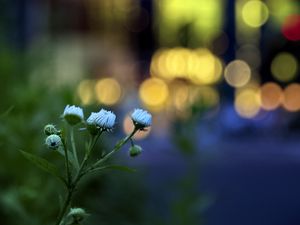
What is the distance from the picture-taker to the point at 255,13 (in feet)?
28.5

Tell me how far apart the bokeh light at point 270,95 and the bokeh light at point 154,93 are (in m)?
1.09

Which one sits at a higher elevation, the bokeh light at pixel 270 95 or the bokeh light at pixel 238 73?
the bokeh light at pixel 238 73

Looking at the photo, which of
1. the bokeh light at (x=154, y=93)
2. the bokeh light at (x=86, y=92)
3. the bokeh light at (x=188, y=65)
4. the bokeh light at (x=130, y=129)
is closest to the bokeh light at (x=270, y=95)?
the bokeh light at (x=188, y=65)

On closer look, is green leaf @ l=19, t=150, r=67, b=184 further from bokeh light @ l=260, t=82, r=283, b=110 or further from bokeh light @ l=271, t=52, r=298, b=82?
bokeh light @ l=271, t=52, r=298, b=82

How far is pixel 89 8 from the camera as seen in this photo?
27.8 ft

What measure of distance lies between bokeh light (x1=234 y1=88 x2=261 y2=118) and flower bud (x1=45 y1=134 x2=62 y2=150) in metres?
7.43

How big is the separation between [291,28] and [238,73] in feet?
2.27

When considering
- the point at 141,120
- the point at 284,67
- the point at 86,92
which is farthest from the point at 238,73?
the point at 141,120

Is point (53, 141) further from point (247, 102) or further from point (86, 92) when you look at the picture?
point (247, 102)

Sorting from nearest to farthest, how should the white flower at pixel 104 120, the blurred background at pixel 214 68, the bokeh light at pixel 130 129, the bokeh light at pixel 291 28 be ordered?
the white flower at pixel 104 120 < the bokeh light at pixel 130 129 < the blurred background at pixel 214 68 < the bokeh light at pixel 291 28

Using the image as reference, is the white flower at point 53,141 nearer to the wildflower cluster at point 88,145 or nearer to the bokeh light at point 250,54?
the wildflower cluster at point 88,145

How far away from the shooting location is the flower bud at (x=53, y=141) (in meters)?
0.84

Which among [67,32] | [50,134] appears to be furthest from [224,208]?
[67,32]

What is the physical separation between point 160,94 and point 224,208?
3.65 m
